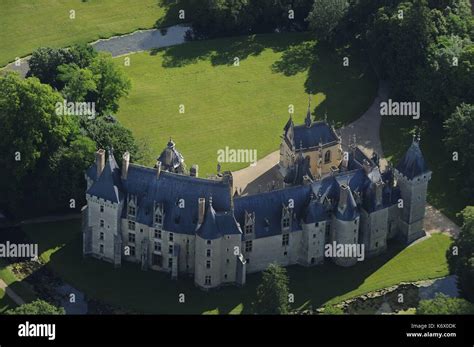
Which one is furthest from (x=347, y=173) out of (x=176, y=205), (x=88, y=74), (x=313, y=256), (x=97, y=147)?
(x=88, y=74)

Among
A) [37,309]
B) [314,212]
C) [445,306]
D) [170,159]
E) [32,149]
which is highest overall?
[32,149]

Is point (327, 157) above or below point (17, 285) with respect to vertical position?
above

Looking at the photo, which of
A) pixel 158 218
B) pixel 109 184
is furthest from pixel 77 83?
pixel 158 218

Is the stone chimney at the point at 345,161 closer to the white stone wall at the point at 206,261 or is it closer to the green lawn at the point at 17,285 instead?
the white stone wall at the point at 206,261

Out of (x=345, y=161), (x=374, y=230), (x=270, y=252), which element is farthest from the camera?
(x=345, y=161)

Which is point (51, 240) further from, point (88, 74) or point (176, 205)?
point (88, 74)

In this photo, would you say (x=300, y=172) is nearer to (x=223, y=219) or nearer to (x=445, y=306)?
(x=223, y=219)

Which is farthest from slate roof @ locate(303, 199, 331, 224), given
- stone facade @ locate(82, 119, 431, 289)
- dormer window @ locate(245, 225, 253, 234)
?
dormer window @ locate(245, 225, 253, 234)
